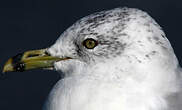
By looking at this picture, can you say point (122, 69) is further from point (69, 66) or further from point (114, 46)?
point (69, 66)

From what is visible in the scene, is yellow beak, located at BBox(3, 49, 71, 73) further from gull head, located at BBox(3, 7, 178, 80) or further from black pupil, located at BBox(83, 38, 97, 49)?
black pupil, located at BBox(83, 38, 97, 49)

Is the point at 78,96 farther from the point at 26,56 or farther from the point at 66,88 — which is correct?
the point at 26,56

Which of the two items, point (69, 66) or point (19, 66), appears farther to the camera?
point (19, 66)

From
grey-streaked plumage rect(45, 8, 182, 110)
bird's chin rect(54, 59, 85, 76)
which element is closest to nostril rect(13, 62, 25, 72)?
bird's chin rect(54, 59, 85, 76)

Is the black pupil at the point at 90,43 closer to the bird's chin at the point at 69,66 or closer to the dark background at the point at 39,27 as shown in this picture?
the bird's chin at the point at 69,66

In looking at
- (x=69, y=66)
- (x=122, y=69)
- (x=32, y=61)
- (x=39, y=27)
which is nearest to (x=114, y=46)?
(x=122, y=69)

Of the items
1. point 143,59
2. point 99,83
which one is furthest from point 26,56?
point 143,59
